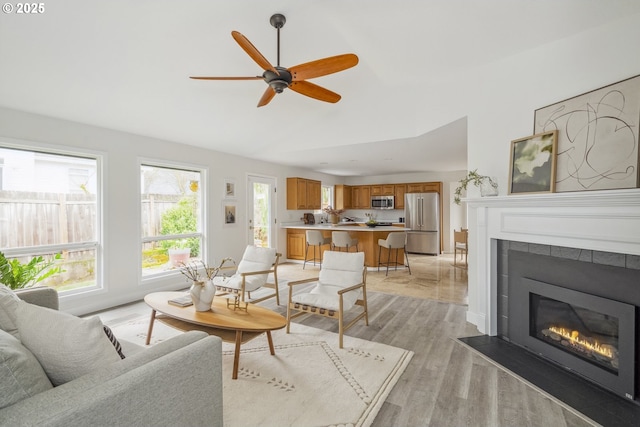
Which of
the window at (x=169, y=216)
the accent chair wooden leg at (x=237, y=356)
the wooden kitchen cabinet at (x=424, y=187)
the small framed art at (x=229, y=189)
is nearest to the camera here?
the accent chair wooden leg at (x=237, y=356)

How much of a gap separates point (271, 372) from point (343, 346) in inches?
29.6

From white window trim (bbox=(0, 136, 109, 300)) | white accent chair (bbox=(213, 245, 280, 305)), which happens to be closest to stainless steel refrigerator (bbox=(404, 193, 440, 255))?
white accent chair (bbox=(213, 245, 280, 305))

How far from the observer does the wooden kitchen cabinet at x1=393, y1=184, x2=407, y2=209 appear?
351 inches

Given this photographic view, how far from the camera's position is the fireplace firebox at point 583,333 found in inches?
77.7

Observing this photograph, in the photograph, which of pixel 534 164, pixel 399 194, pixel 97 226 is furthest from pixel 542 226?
pixel 399 194

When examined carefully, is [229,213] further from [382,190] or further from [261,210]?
[382,190]

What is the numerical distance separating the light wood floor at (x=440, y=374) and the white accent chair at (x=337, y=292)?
15.3 inches

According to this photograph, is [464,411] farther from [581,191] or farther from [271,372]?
[581,191]

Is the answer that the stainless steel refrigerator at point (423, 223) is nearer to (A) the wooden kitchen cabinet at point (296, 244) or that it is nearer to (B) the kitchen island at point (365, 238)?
(B) the kitchen island at point (365, 238)

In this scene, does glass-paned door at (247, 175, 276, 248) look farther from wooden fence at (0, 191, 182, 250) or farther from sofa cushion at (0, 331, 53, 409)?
sofa cushion at (0, 331, 53, 409)

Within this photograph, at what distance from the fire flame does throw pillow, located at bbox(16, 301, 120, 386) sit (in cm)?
309

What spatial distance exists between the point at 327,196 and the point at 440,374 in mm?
7259

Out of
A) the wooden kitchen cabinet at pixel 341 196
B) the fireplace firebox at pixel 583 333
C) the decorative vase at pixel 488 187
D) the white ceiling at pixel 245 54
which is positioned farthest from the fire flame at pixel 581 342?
the wooden kitchen cabinet at pixel 341 196

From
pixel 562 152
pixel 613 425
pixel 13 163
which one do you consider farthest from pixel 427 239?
pixel 13 163
